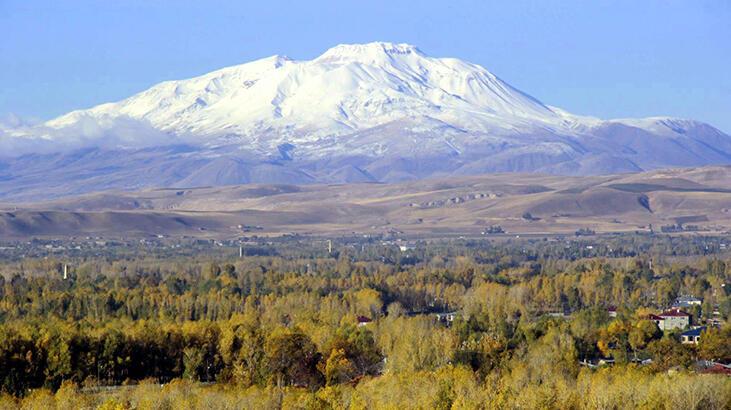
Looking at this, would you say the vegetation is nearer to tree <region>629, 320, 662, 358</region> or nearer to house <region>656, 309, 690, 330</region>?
tree <region>629, 320, 662, 358</region>

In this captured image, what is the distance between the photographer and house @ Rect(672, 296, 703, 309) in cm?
8839

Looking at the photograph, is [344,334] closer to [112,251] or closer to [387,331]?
[387,331]

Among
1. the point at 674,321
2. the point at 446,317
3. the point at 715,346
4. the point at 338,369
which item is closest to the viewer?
the point at 338,369

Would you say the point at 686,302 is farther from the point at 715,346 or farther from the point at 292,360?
the point at 292,360

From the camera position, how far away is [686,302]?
9238 centimetres

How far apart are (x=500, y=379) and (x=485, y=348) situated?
972cm

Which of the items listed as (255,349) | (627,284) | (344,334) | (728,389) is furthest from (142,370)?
(627,284)

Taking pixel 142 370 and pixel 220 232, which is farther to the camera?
pixel 220 232

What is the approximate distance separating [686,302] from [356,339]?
3559 centimetres

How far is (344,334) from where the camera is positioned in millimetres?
64125

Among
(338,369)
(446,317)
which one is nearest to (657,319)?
(446,317)

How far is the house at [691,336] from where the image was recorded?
68.0 metres

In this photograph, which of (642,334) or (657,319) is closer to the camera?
(642,334)

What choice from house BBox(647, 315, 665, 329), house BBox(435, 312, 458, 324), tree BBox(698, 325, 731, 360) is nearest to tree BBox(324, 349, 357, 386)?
tree BBox(698, 325, 731, 360)
